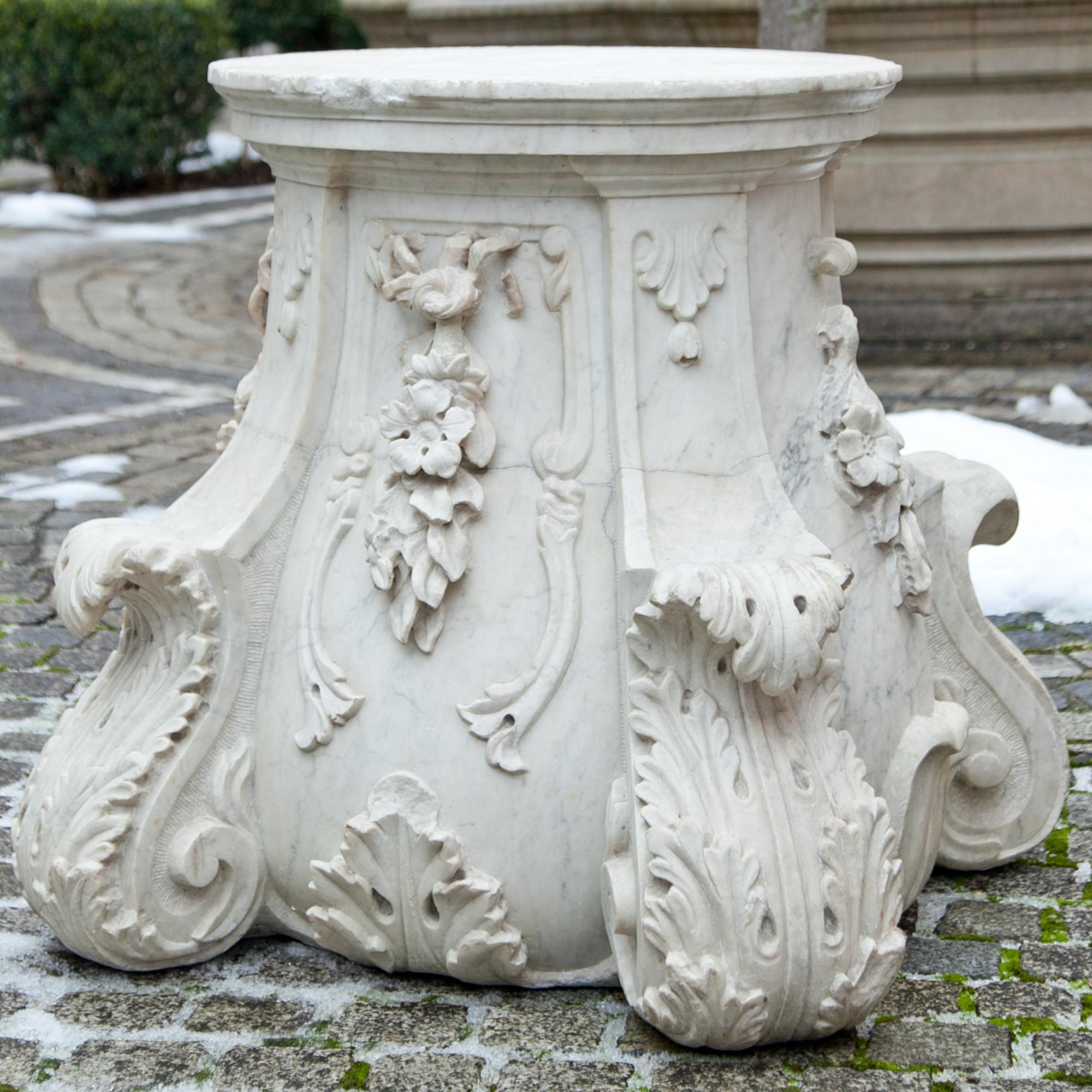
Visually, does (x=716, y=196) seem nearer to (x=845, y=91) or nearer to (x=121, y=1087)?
(x=845, y=91)

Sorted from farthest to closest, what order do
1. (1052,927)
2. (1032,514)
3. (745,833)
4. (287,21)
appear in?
(287,21) → (1032,514) → (1052,927) → (745,833)

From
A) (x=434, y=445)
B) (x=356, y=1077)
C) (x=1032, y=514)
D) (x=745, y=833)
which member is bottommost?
(x=356, y=1077)

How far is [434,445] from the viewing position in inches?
100

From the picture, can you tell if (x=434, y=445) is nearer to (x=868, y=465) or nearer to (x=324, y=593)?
(x=324, y=593)

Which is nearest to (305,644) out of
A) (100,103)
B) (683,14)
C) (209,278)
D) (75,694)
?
(75,694)

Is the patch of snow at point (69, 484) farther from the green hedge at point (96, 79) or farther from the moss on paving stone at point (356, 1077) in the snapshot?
the green hedge at point (96, 79)

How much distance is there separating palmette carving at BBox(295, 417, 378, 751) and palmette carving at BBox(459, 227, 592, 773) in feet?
0.73

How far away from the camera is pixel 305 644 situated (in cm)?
267

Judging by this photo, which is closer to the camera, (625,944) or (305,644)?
(625,944)

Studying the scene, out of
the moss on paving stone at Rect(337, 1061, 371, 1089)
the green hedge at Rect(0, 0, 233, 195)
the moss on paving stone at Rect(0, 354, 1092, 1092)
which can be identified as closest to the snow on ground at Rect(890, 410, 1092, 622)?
the moss on paving stone at Rect(0, 354, 1092, 1092)

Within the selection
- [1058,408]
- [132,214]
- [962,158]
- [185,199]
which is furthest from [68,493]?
[185,199]

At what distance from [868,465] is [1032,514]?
244cm

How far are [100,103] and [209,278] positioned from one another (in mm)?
3220

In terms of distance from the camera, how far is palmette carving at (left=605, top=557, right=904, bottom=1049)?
92.4 inches
